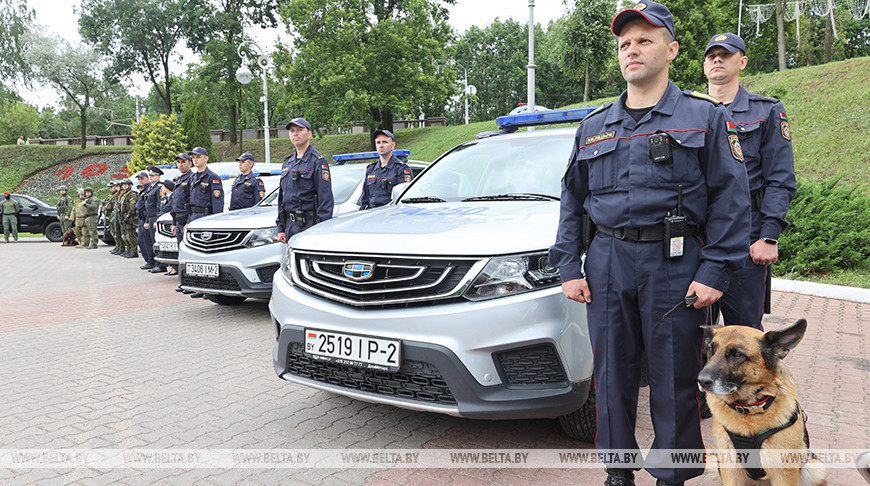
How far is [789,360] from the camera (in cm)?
470

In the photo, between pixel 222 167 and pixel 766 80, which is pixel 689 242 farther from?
pixel 766 80

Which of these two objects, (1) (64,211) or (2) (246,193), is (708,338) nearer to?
(2) (246,193)

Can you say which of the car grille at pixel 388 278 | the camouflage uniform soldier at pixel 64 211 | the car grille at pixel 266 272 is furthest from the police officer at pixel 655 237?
the camouflage uniform soldier at pixel 64 211

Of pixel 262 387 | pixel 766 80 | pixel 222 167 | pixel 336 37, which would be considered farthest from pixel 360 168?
pixel 336 37

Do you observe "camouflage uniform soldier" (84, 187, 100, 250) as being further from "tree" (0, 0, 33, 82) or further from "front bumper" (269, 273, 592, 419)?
"tree" (0, 0, 33, 82)

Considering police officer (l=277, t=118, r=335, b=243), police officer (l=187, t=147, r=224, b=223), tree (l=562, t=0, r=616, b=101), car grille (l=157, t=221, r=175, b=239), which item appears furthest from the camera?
tree (l=562, t=0, r=616, b=101)

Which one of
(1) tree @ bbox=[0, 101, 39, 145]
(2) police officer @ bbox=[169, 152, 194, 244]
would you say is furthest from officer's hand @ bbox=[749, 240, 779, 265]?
(1) tree @ bbox=[0, 101, 39, 145]

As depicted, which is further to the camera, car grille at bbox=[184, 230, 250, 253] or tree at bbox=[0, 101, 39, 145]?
tree at bbox=[0, 101, 39, 145]

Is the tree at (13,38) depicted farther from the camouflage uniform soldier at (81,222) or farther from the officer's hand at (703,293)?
the officer's hand at (703,293)

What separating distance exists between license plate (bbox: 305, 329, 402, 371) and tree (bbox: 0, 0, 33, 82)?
5115 centimetres

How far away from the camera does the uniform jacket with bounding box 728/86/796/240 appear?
309 cm

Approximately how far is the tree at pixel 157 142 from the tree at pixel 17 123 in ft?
138

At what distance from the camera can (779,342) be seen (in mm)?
2205

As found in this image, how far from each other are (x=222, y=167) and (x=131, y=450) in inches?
555
